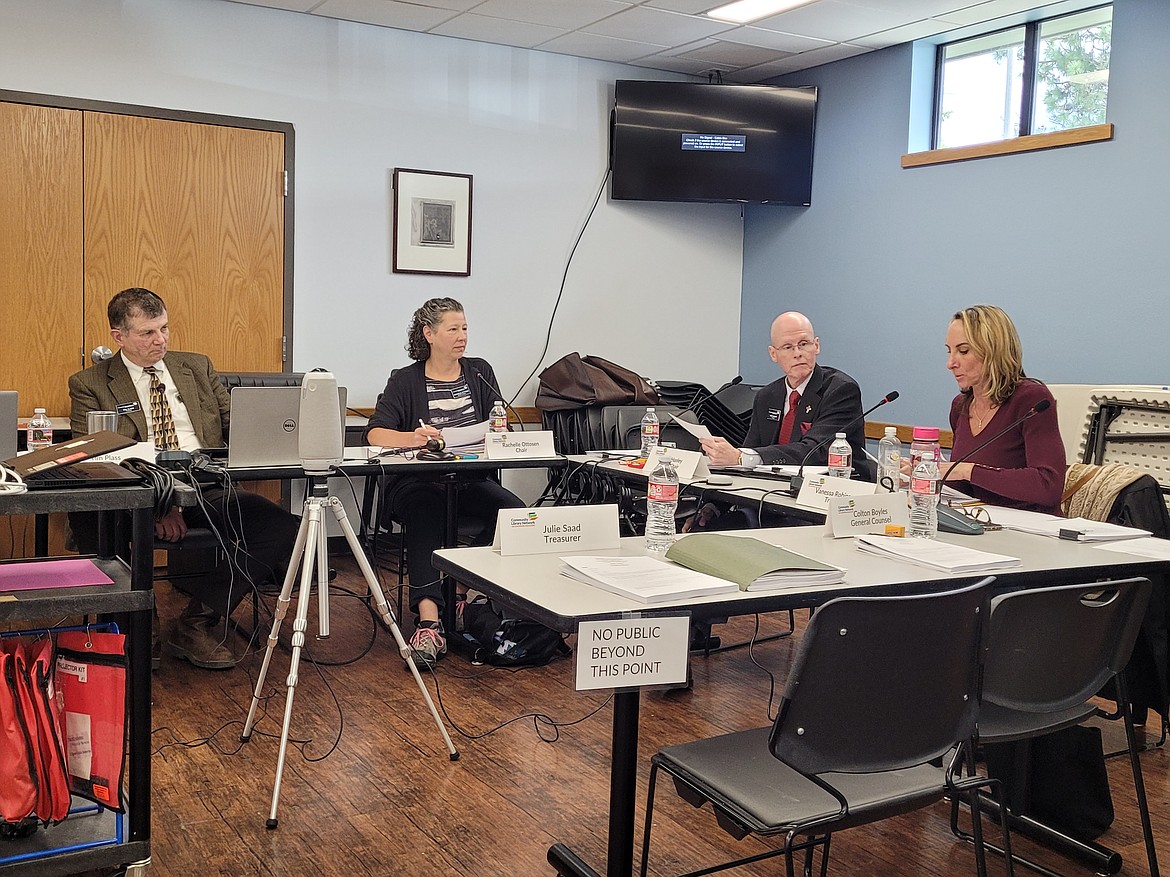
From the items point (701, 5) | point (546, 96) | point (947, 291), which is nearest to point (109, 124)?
point (546, 96)

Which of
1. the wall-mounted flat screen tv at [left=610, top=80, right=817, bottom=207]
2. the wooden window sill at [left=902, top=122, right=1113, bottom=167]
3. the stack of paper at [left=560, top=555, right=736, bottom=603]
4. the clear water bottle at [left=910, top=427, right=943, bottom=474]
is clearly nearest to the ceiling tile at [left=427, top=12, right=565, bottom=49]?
the wall-mounted flat screen tv at [left=610, top=80, right=817, bottom=207]

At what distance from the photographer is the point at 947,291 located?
5.35m

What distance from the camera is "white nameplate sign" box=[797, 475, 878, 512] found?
9.82ft

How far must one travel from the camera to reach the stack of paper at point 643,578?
1839 millimetres

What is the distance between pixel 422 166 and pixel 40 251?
71.8 inches

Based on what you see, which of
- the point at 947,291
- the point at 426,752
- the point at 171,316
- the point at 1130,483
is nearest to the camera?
the point at 426,752

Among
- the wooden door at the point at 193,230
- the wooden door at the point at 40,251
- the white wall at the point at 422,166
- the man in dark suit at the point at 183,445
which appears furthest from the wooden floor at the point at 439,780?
the white wall at the point at 422,166

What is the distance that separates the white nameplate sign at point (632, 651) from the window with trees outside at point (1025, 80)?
157 inches

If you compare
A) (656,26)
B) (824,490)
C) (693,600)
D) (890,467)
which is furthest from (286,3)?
(693,600)

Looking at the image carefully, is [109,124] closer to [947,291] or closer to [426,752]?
[426,752]

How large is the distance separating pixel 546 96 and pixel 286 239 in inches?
63.8

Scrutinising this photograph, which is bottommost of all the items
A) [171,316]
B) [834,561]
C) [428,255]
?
[834,561]

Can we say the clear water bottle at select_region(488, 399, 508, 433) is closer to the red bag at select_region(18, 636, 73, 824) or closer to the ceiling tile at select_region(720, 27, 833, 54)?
the red bag at select_region(18, 636, 73, 824)

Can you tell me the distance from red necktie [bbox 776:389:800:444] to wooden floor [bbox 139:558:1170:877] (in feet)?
2.97
